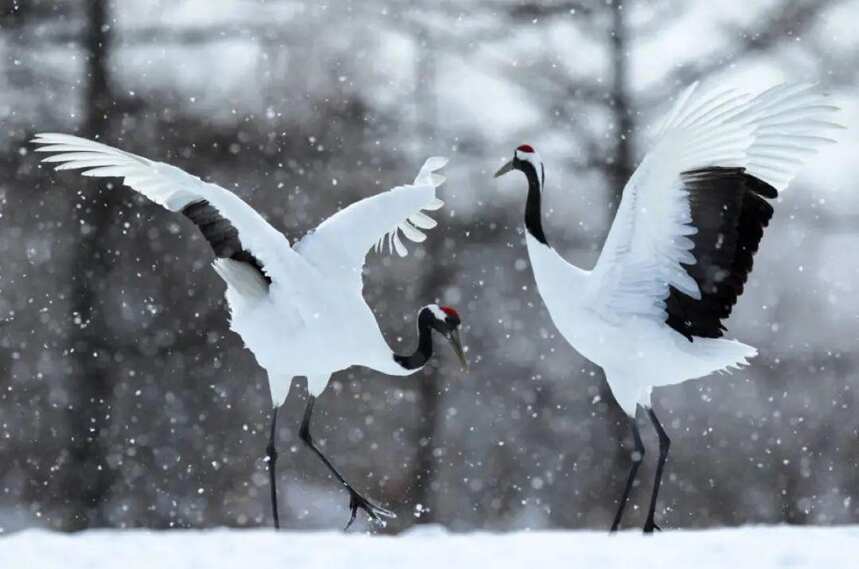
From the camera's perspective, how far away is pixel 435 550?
4.26 meters

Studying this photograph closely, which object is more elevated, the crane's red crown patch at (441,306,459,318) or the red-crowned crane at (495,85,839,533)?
the red-crowned crane at (495,85,839,533)

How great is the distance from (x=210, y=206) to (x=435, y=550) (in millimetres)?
2426

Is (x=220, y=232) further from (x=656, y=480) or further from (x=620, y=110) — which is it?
(x=620, y=110)

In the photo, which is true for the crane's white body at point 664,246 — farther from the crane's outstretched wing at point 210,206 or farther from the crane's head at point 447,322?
the crane's outstretched wing at point 210,206

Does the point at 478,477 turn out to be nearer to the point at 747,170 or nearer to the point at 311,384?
the point at 311,384

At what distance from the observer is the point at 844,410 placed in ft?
47.1

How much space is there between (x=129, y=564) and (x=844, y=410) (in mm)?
11778

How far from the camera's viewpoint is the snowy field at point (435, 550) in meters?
3.85

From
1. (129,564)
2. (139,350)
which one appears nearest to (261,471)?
(139,350)

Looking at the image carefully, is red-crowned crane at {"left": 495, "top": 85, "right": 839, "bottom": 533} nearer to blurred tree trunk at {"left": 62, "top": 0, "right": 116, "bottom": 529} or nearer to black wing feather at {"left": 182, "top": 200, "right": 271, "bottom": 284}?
black wing feather at {"left": 182, "top": 200, "right": 271, "bottom": 284}

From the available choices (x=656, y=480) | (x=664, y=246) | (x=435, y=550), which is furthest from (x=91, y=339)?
(x=435, y=550)

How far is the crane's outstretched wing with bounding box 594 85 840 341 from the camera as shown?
214 inches

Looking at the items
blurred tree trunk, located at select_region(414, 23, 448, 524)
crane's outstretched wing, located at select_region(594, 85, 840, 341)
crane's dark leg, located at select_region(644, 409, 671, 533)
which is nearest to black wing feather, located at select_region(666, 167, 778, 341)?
crane's outstretched wing, located at select_region(594, 85, 840, 341)

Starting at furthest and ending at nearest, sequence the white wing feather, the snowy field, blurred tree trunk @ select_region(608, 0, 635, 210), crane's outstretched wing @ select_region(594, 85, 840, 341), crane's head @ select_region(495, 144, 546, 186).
Result: blurred tree trunk @ select_region(608, 0, 635, 210) < crane's head @ select_region(495, 144, 546, 186) < the white wing feather < crane's outstretched wing @ select_region(594, 85, 840, 341) < the snowy field
